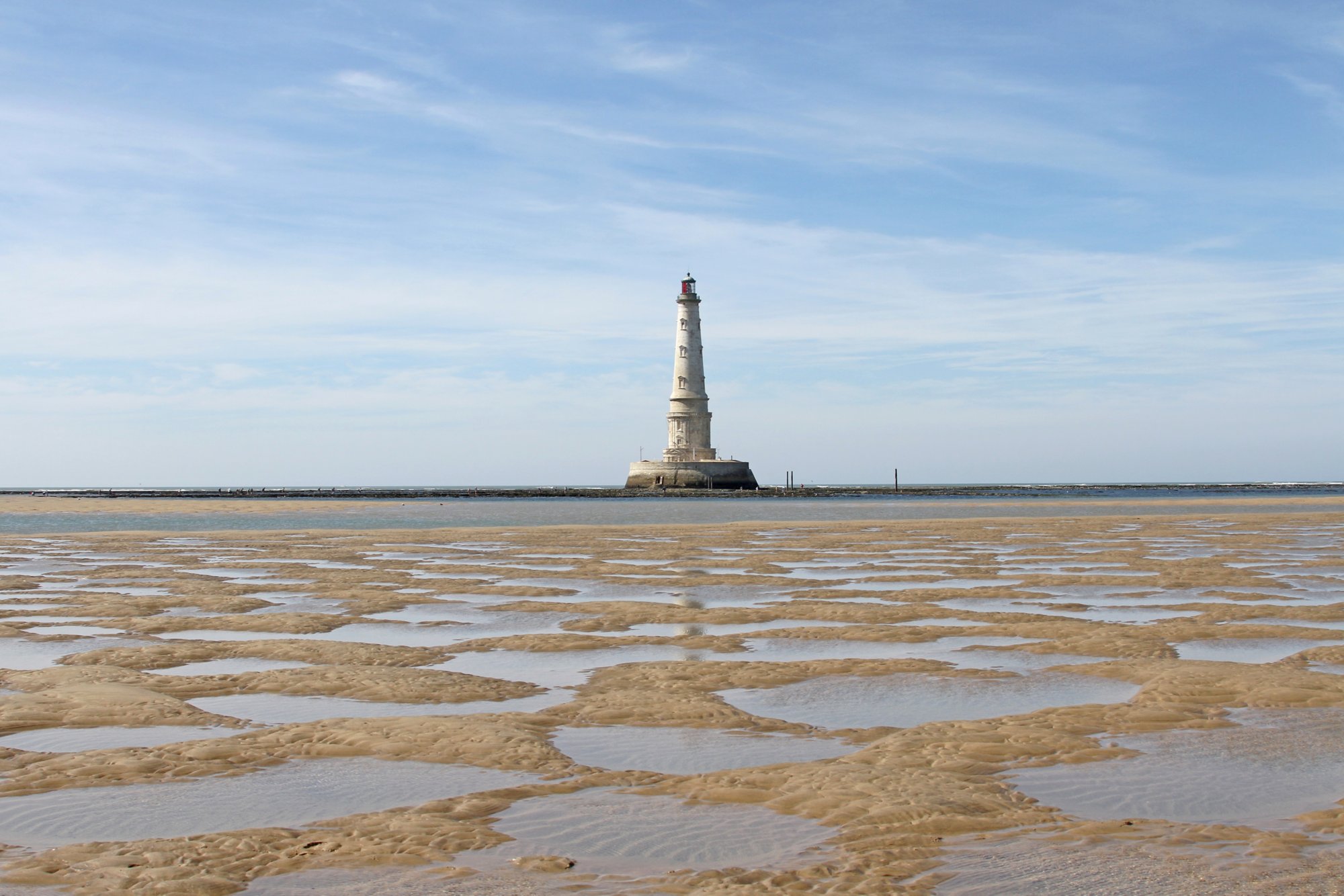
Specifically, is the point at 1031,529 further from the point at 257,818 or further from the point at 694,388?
the point at 694,388

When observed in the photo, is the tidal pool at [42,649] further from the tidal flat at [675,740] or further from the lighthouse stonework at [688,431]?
the lighthouse stonework at [688,431]

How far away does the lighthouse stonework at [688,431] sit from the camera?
94438 millimetres

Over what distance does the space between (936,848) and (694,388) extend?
3502 inches

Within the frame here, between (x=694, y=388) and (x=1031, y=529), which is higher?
(x=694, y=388)

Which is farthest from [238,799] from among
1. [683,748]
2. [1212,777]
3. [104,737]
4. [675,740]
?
[1212,777]

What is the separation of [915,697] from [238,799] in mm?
6449

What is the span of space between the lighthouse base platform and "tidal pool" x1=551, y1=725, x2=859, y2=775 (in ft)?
286

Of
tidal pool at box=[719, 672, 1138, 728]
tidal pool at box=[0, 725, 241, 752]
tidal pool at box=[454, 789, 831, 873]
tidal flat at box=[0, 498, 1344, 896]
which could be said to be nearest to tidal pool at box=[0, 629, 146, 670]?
tidal flat at box=[0, 498, 1344, 896]

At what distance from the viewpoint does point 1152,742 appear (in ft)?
29.9

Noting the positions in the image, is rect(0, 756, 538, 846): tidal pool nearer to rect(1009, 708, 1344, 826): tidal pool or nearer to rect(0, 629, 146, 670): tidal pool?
rect(1009, 708, 1344, 826): tidal pool

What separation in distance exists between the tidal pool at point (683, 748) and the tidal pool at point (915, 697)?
79cm

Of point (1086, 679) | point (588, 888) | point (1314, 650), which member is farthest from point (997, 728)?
point (1314, 650)

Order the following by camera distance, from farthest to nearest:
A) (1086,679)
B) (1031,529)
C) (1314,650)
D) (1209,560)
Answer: (1031,529), (1209,560), (1314,650), (1086,679)

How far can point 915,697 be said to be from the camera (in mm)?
11164
